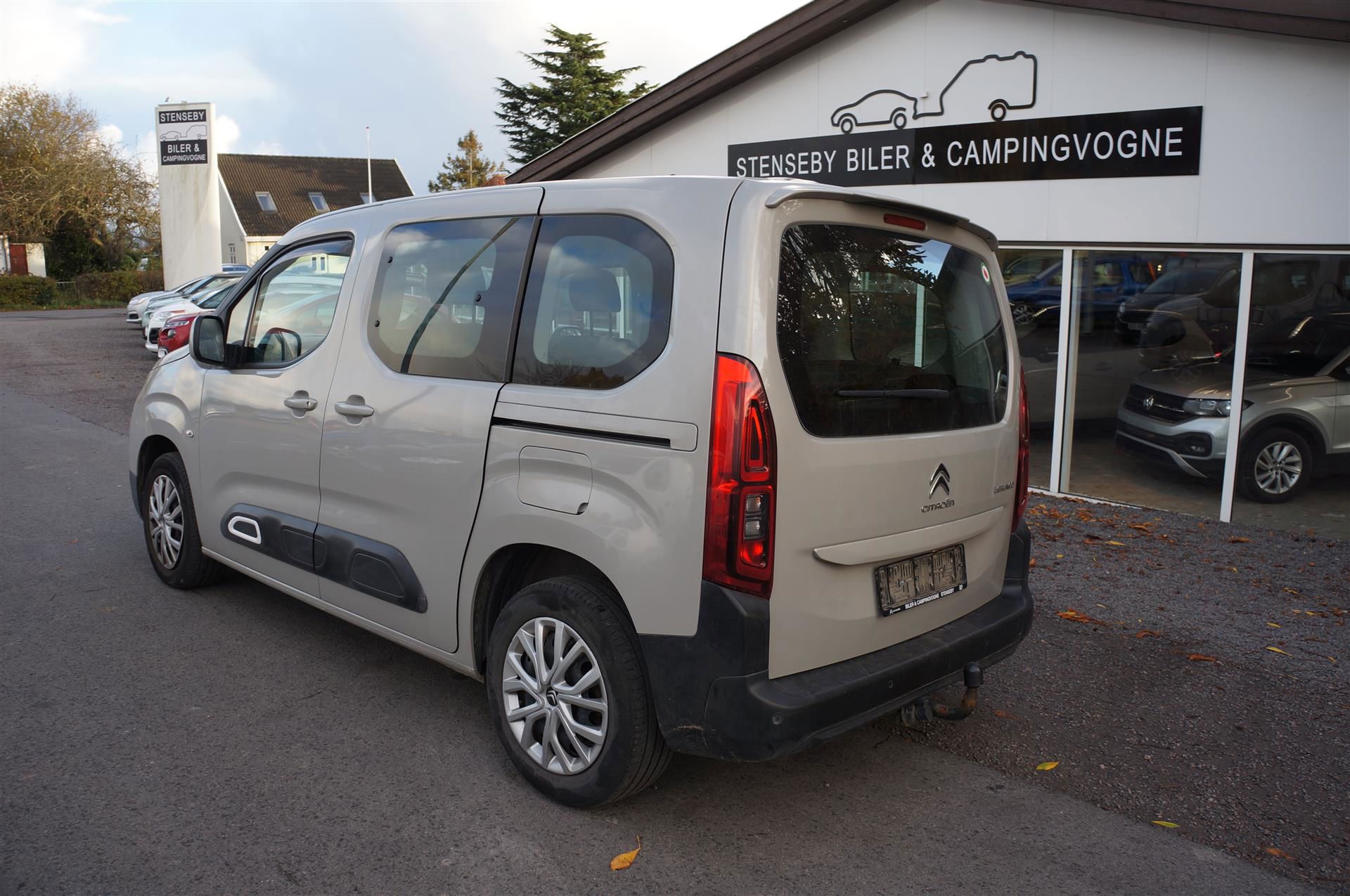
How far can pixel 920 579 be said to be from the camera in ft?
11.6

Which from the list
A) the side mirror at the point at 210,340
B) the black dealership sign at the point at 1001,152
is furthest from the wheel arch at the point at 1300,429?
the side mirror at the point at 210,340

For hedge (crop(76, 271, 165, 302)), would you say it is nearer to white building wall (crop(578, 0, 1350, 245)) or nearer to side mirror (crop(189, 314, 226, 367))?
white building wall (crop(578, 0, 1350, 245))

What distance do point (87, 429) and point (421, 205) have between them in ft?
30.8

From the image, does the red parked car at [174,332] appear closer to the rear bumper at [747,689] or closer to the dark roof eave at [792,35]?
the dark roof eave at [792,35]

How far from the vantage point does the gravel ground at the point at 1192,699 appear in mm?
3662

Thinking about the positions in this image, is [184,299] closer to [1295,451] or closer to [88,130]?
[1295,451]

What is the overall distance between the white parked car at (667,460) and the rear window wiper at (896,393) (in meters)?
0.02

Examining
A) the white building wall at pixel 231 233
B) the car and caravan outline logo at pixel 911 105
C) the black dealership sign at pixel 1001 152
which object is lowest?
the black dealership sign at pixel 1001 152

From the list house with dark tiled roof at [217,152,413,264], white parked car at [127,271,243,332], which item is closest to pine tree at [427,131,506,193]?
house with dark tiled roof at [217,152,413,264]

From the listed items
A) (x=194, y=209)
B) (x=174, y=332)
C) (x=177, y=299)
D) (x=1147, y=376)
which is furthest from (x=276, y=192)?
(x=1147, y=376)

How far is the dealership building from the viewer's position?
7457 millimetres

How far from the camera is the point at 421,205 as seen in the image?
425 cm

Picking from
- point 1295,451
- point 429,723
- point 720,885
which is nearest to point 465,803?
point 429,723

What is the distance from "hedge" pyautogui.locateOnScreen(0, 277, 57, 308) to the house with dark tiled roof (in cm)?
1012
